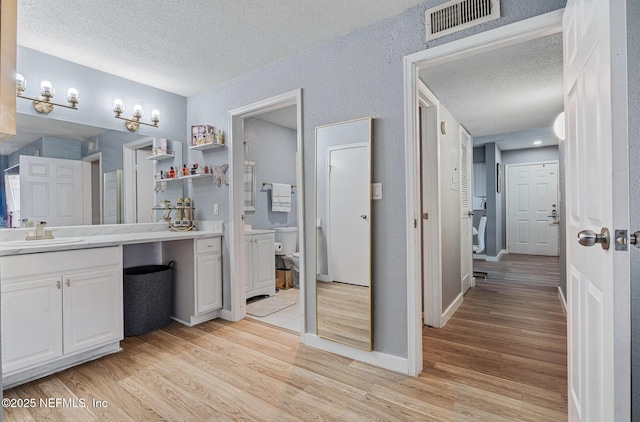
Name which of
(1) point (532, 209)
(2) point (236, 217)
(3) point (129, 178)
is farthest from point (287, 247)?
(1) point (532, 209)

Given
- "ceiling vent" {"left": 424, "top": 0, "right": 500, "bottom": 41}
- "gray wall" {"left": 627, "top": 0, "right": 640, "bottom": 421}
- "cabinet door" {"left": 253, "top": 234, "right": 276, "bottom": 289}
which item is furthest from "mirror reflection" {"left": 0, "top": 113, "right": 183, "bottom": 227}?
"gray wall" {"left": 627, "top": 0, "right": 640, "bottom": 421}

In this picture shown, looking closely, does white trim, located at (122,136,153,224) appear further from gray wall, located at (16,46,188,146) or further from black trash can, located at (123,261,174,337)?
black trash can, located at (123,261,174,337)

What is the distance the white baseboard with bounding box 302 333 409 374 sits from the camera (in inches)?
82.7

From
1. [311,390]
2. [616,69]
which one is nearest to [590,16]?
[616,69]

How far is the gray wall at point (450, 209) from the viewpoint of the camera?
10.3 feet

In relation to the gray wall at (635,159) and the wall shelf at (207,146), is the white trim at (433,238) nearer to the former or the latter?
the gray wall at (635,159)

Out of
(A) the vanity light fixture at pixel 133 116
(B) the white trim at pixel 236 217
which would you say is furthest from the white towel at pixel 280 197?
(A) the vanity light fixture at pixel 133 116

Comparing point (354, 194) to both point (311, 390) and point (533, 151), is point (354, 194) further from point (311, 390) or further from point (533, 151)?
point (533, 151)

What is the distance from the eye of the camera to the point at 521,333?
274cm

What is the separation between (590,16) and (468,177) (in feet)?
11.5

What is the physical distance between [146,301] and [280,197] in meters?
2.39

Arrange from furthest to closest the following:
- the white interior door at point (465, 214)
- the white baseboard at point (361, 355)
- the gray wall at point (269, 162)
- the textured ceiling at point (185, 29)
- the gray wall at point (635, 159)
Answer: the gray wall at point (269, 162)
the white interior door at point (465, 214)
the white baseboard at point (361, 355)
the textured ceiling at point (185, 29)
the gray wall at point (635, 159)

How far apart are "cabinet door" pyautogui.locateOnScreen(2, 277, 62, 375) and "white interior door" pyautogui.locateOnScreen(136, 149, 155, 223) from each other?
1.23 meters

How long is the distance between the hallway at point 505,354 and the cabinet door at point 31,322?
2433 mm
